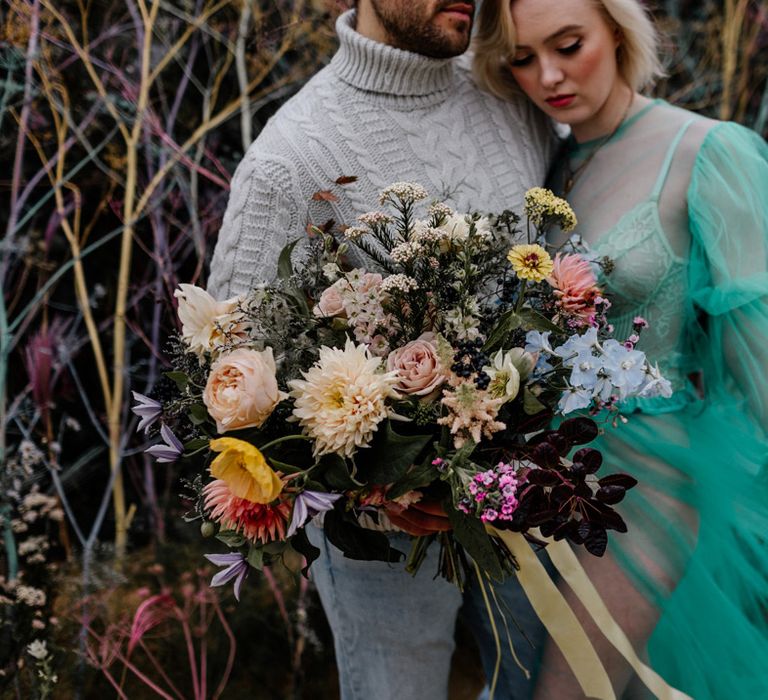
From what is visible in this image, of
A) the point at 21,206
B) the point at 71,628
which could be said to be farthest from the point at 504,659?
the point at 21,206

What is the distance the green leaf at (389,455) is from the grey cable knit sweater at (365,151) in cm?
57

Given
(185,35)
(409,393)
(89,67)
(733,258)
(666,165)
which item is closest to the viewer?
(409,393)

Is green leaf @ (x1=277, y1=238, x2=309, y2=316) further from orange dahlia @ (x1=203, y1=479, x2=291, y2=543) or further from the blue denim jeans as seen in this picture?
the blue denim jeans

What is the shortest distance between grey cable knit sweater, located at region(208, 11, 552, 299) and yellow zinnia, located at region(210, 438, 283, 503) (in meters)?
0.62

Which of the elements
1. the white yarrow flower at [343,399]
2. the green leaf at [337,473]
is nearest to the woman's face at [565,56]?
the white yarrow flower at [343,399]

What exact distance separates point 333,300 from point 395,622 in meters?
0.90

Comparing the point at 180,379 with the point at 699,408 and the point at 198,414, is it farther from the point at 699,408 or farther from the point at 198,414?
the point at 699,408

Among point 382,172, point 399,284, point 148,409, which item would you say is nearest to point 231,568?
point 148,409

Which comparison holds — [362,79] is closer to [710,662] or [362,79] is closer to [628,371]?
[628,371]

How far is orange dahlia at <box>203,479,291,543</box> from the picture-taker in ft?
3.85

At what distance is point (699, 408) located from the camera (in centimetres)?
175

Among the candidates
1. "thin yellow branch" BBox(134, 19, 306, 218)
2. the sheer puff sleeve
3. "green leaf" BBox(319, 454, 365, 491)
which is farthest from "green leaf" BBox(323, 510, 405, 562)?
"thin yellow branch" BBox(134, 19, 306, 218)

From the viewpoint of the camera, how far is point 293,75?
2.77 meters

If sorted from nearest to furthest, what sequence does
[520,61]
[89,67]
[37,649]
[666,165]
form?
[666,165]
[520,61]
[37,649]
[89,67]
